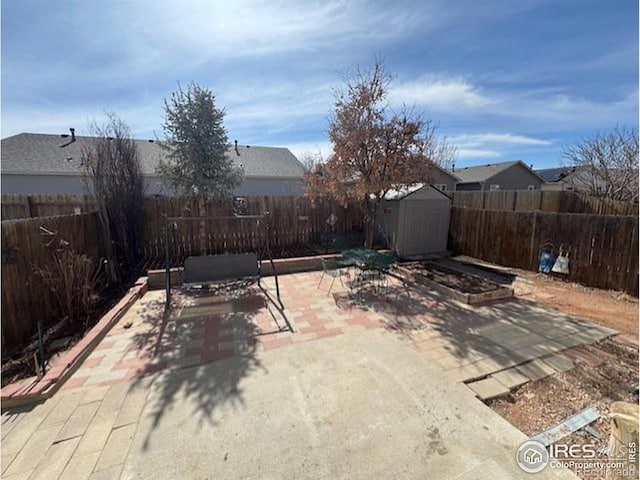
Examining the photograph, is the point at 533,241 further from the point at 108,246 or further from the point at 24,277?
the point at 108,246

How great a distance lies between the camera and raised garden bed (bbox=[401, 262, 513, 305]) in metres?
4.60

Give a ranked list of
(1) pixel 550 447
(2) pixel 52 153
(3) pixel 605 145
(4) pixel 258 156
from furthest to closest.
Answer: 1. (4) pixel 258 156
2. (2) pixel 52 153
3. (3) pixel 605 145
4. (1) pixel 550 447

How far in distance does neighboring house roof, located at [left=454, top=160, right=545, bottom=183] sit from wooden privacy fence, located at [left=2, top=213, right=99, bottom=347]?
24.4 m

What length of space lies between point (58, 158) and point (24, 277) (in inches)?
509

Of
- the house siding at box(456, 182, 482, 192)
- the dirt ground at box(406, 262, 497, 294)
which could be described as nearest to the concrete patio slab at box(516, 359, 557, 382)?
the dirt ground at box(406, 262, 497, 294)

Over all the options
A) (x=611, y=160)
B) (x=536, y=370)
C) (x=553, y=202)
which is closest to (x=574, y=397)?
(x=536, y=370)

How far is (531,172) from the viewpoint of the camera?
2291cm

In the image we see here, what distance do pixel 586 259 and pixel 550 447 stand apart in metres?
5.12

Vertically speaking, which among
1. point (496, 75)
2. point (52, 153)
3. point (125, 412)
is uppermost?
point (496, 75)

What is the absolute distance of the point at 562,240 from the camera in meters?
5.74

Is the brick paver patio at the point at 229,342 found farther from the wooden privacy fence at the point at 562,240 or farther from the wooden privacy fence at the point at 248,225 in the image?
the wooden privacy fence at the point at 248,225

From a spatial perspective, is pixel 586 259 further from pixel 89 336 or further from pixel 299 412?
pixel 89 336

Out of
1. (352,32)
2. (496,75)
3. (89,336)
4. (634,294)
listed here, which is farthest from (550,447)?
(496,75)

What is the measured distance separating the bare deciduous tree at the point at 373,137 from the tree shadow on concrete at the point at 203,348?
10.9 feet
